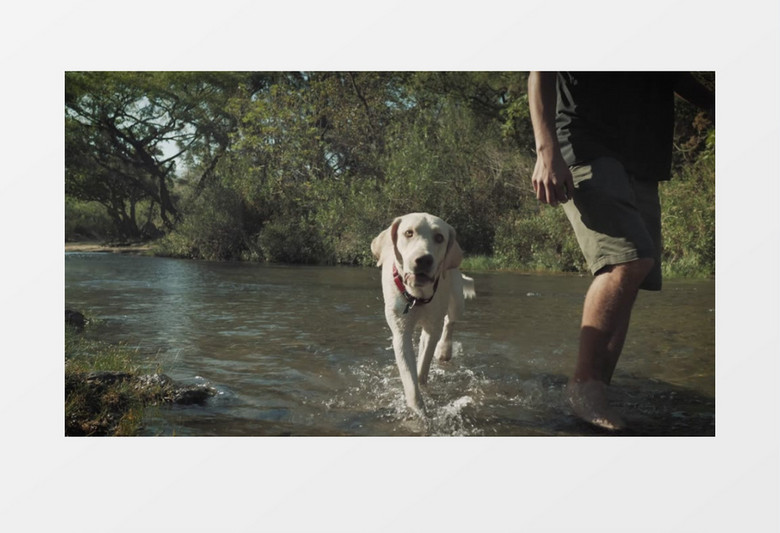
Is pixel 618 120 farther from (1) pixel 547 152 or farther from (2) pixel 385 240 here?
(2) pixel 385 240

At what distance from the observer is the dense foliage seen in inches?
159

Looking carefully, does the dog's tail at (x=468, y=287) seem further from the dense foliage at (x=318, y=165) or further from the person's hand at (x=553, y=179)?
the person's hand at (x=553, y=179)

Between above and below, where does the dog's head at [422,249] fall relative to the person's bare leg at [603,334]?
above

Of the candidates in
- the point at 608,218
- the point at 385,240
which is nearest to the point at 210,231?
the point at 385,240

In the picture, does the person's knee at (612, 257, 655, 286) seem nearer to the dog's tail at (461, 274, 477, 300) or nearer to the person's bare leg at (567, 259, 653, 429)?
the person's bare leg at (567, 259, 653, 429)

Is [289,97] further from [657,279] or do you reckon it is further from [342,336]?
[657,279]

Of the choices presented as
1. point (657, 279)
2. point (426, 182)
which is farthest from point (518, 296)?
point (657, 279)

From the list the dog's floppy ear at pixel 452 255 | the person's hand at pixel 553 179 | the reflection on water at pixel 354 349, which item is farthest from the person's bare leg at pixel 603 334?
the dog's floppy ear at pixel 452 255

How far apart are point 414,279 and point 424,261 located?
0.41 feet

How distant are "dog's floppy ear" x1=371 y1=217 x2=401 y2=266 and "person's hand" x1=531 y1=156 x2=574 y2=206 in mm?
692

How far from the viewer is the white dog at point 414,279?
3121 millimetres

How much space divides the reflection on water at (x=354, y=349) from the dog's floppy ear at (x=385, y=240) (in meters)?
0.80
